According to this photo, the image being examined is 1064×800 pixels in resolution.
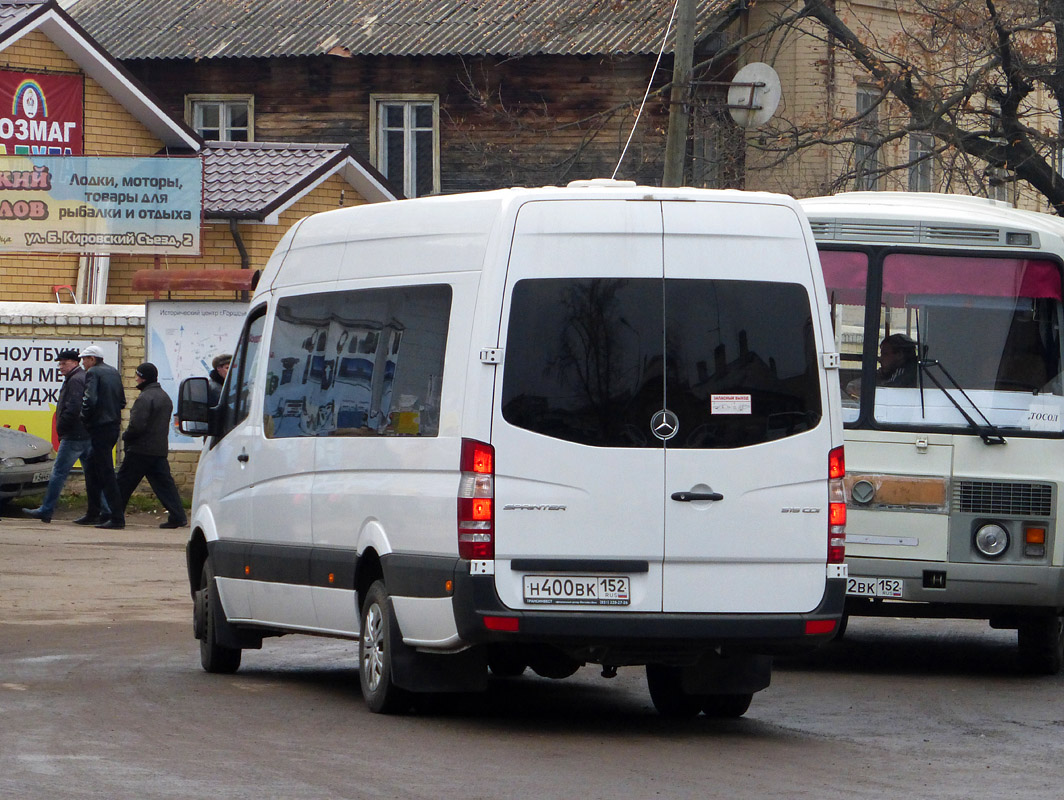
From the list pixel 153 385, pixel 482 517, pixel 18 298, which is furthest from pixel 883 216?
pixel 18 298

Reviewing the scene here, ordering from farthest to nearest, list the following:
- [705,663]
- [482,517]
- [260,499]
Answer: [260,499]
[705,663]
[482,517]

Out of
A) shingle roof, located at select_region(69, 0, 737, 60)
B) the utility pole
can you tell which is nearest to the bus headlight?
the utility pole

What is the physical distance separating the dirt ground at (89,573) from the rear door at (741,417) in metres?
6.23

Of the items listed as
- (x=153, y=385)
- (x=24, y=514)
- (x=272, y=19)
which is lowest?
(x=24, y=514)

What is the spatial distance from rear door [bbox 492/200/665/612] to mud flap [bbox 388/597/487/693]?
0.63 m

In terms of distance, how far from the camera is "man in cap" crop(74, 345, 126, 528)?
826 inches

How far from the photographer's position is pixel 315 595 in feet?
32.1

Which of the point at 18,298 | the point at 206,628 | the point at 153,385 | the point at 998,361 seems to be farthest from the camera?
the point at 18,298

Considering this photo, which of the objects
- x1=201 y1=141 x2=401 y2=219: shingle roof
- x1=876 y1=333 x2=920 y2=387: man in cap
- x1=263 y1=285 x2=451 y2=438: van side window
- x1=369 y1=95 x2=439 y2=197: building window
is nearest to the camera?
x1=263 y1=285 x2=451 y2=438: van side window

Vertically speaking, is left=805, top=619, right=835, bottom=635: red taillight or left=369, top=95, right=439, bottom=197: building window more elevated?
left=369, top=95, right=439, bottom=197: building window

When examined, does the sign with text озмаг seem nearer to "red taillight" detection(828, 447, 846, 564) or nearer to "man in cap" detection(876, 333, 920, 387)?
"man in cap" detection(876, 333, 920, 387)

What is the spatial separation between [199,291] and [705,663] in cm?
1667

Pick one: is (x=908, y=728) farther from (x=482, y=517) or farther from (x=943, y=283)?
(x=943, y=283)

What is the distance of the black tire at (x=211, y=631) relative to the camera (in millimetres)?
10922
